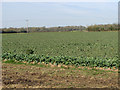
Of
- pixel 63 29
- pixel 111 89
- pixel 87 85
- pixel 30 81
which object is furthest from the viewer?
pixel 63 29

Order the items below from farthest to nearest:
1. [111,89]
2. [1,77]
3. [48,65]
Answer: [48,65] → [1,77] → [111,89]

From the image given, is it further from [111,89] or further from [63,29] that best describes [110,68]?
[63,29]

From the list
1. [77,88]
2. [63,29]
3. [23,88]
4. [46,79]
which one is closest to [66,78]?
[46,79]

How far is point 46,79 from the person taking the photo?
27.6 feet

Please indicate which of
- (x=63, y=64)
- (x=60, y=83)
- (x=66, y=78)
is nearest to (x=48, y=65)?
(x=63, y=64)

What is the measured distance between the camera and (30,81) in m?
8.05

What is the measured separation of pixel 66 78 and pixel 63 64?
138 inches

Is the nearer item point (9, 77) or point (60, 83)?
point (60, 83)

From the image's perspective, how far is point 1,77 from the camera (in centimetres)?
863

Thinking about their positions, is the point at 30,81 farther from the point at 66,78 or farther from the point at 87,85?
the point at 87,85

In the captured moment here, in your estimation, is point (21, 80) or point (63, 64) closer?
point (21, 80)

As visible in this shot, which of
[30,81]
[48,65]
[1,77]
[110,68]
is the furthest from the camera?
[48,65]

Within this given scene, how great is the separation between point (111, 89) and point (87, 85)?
921mm

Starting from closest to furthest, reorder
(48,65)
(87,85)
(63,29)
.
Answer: (87,85) < (48,65) < (63,29)
